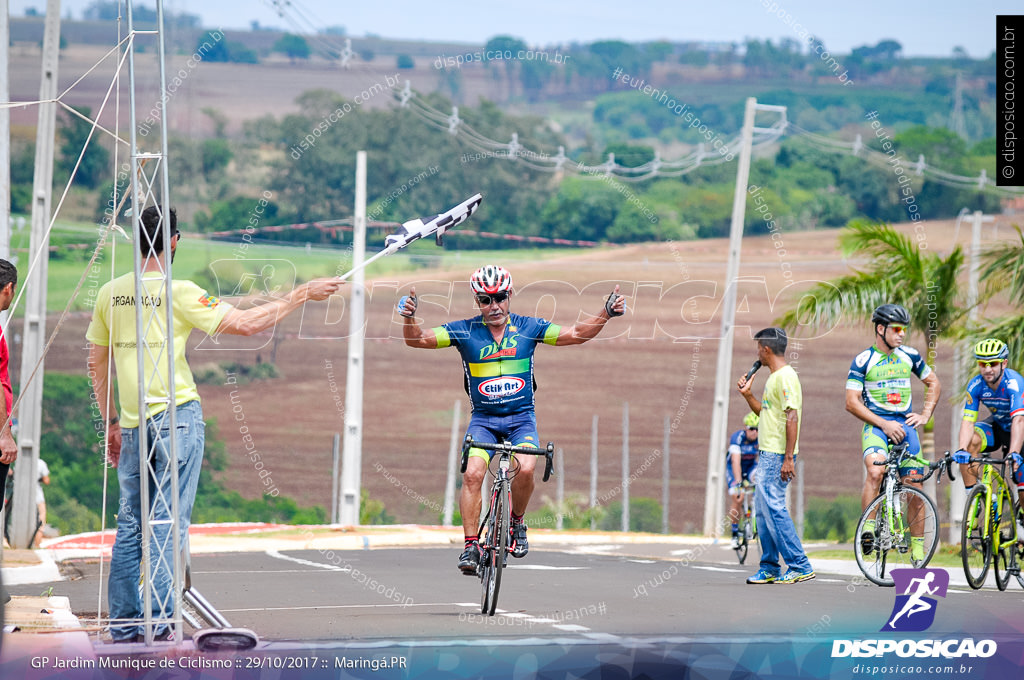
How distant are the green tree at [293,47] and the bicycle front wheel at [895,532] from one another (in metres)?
80.6

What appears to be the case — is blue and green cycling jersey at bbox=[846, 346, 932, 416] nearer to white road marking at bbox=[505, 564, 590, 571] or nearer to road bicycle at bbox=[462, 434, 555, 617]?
road bicycle at bbox=[462, 434, 555, 617]

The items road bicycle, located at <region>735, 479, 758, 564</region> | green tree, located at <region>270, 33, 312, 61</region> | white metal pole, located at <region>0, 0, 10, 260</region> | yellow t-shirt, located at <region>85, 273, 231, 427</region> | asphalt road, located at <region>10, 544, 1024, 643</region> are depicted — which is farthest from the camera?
green tree, located at <region>270, 33, 312, 61</region>

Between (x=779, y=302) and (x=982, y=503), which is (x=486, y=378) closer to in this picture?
(x=982, y=503)

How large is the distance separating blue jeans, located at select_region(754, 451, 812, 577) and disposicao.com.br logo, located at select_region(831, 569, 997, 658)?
894 millimetres

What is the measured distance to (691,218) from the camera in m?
68.4

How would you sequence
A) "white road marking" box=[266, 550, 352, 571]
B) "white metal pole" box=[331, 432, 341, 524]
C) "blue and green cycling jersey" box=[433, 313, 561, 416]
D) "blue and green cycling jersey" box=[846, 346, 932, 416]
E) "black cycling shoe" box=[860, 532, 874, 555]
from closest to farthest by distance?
"blue and green cycling jersey" box=[433, 313, 561, 416], "black cycling shoe" box=[860, 532, 874, 555], "blue and green cycling jersey" box=[846, 346, 932, 416], "white road marking" box=[266, 550, 352, 571], "white metal pole" box=[331, 432, 341, 524]

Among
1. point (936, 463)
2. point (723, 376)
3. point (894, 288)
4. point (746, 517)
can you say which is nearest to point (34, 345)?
point (746, 517)

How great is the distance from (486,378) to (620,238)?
Result: 55240 millimetres

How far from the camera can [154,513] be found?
810 cm

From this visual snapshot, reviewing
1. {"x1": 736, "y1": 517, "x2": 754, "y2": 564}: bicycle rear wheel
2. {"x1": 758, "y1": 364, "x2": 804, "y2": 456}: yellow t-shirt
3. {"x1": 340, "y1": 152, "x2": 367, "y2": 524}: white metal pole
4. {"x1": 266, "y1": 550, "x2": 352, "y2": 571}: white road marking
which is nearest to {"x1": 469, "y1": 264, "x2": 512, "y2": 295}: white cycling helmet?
{"x1": 758, "y1": 364, "x2": 804, "y2": 456}: yellow t-shirt

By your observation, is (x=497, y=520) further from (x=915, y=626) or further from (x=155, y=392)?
(x=915, y=626)

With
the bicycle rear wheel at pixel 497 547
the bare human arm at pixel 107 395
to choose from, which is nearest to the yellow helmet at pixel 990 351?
the bicycle rear wheel at pixel 497 547

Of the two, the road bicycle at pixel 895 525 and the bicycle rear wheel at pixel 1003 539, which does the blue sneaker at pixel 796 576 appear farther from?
the bicycle rear wheel at pixel 1003 539

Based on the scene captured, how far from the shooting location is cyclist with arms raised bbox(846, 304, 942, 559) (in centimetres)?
1212
